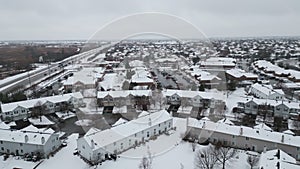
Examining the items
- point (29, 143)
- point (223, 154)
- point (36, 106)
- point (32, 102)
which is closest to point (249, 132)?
point (223, 154)

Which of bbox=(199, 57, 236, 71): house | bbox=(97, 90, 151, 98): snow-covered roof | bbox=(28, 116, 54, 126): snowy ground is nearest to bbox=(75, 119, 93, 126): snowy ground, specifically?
bbox=(28, 116, 54, 126): snowy ground

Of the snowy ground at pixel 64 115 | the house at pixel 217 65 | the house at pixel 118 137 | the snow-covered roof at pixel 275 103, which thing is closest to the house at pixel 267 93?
the snow-covered roof at pixel 275 103

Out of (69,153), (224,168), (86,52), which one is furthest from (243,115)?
(86,52)

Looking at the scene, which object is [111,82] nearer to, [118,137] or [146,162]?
[118,137]

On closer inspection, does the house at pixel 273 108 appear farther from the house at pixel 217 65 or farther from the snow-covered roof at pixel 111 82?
the house at pixel 217 65

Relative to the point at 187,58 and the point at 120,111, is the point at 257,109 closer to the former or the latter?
the point at 120,111

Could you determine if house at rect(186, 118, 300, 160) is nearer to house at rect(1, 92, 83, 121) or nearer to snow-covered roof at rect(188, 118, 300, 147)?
snow-covered roof at rect(188, 118, 300, 147)
